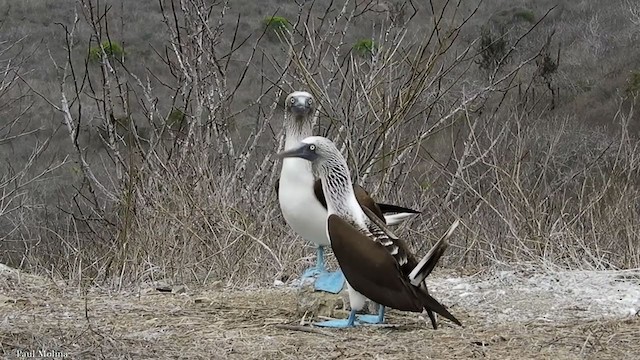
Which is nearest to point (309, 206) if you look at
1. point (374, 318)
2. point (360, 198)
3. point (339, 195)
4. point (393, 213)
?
point (360, 198)

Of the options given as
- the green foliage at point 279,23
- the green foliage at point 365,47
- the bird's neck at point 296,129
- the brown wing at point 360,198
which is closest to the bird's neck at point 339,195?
the brown wing at point 360,198

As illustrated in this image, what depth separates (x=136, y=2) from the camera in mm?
27422

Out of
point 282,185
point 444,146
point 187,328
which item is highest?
point 282,185

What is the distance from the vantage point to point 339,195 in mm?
4254

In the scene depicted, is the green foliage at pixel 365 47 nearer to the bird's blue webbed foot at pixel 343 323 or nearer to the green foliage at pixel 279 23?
the green foliage at pixel 279 23

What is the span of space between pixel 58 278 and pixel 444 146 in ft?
29.7

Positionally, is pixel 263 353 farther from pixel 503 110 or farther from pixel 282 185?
pixel 503 110

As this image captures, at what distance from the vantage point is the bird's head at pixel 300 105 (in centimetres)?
504

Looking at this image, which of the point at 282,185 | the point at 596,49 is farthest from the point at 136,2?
the point at 282,185

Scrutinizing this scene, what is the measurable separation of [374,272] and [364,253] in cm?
10

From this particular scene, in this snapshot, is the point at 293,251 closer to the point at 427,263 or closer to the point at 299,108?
the point at 299,108

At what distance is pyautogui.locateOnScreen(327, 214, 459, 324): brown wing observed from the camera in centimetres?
400

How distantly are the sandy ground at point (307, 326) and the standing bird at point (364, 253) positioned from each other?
181 millimetres

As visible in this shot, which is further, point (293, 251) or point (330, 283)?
point (293, 251)
